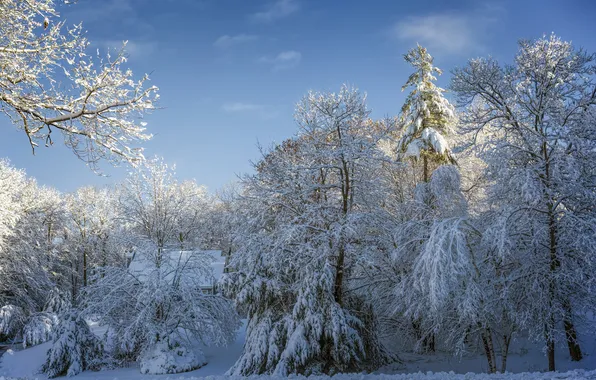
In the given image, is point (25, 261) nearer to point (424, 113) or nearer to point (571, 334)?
point (424, 113)

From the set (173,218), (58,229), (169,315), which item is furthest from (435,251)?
(58,229)

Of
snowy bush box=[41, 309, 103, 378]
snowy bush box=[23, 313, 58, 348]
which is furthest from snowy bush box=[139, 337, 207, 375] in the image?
snowy bush box=[23, 313, 58, 348]

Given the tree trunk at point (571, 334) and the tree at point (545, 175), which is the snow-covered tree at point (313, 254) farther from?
the tree trunk at point (571, 334)

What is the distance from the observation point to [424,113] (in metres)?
19.4

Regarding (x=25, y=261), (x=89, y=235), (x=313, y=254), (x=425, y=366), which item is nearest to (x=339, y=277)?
(x=313, y=254)

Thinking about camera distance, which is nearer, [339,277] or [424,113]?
[339,277]

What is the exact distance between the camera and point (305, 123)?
556 inches

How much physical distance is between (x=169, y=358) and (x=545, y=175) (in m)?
13.8

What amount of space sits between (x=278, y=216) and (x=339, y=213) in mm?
2262

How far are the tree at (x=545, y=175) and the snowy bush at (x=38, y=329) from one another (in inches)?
841

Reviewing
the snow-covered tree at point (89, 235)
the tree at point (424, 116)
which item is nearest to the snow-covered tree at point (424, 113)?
the tree at point (424, 116)

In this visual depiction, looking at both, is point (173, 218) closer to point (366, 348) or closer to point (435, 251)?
point (366, 348)

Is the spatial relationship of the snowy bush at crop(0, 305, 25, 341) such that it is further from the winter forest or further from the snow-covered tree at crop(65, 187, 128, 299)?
the snow-covered tree at crop(65, 187, 128, 299)

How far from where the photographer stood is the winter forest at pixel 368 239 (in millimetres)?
8516
